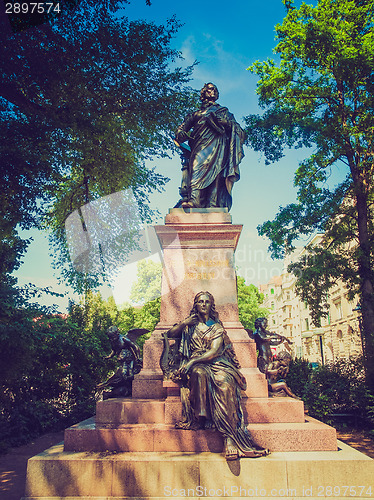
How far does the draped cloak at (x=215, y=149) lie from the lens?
280 inches

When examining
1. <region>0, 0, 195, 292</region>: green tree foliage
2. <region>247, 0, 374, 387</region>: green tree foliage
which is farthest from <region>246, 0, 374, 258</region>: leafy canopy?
<region>0, 0, 195, 292</region>: green tree foliage

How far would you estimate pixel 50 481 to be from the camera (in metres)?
Answer: 4.24

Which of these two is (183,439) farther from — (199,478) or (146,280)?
(146,280)

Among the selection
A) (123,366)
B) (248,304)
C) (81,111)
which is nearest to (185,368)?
(123,366)

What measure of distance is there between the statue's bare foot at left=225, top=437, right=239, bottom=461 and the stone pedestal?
0.08 meters

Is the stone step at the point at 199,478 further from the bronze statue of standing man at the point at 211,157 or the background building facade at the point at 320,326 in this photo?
the background building facade at the point at 320,326

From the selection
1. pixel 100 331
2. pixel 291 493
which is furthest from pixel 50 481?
pixel 100 331

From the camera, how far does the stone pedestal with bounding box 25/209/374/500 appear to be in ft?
13.6

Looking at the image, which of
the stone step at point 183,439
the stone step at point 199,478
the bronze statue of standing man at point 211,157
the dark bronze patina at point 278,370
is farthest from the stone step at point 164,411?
the bronze statue of standing man at point 211,157

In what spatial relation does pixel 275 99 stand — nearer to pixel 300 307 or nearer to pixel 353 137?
pixel 353 137

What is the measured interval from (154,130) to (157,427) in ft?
42.5

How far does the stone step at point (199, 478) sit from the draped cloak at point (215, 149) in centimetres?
433

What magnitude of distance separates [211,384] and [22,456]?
5.08m

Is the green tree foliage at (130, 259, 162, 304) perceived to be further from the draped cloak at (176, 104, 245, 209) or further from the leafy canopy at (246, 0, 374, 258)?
the draped cloak at (176, 104, 245, 209)
